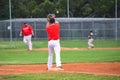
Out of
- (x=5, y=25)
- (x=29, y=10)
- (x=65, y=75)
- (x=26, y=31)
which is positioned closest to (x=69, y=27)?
(x=5, y=25)

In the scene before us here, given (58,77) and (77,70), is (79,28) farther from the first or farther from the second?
(58,77)

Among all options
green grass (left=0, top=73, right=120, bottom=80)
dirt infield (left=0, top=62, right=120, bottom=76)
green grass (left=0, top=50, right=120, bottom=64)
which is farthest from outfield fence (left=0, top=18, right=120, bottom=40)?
green grass (left=0, top=73, right=120, bottom=80)

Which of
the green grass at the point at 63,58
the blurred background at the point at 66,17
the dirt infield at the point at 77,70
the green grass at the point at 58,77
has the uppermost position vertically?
the blurred background at the point at 66,17

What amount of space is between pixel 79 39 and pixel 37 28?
5.23 m

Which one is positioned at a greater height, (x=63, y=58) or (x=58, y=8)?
(x=58, y=8)

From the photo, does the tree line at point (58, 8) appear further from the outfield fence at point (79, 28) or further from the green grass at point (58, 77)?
the green grass at point (58, 77)

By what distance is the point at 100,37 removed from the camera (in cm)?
5391

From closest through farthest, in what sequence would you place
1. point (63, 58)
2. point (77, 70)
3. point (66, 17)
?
point (77, 70), point (63, 58), point (66, 17)

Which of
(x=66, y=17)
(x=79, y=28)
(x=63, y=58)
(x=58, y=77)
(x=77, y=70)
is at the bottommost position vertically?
(x=63, y=58)

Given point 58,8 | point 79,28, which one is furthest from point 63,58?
point 58,8

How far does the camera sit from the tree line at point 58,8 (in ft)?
205

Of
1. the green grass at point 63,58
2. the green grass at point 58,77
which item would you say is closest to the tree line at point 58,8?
the green grass at point 63,58

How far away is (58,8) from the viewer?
63.8 m

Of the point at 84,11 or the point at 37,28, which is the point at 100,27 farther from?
the point at 84,11
